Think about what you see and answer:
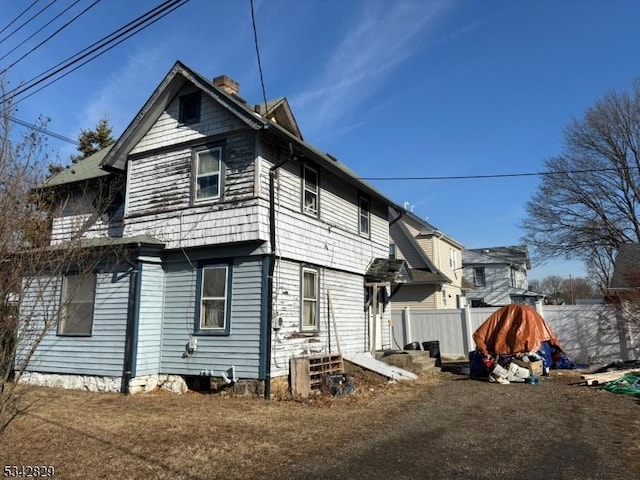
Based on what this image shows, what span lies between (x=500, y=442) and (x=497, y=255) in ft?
135

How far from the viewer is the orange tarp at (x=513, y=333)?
Answer: 14.4 metres

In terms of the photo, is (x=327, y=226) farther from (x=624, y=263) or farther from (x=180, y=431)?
(x=624, y=263)

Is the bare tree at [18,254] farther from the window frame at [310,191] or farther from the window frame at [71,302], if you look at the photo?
the window frame at [310,191]

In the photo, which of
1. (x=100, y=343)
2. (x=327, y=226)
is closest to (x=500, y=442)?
(x=327, y=226)

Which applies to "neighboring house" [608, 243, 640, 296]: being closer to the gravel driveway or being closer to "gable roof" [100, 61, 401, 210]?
the gravel driveway

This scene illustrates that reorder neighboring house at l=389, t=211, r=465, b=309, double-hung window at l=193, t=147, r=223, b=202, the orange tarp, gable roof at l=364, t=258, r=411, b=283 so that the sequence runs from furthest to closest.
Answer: neighboring house at l=389, t=211, r=465, b=309
gable roof at l=364, t=258, r=411, b=283
the orange tarp
double-hung window at l=193, t=147, r=223, b=202

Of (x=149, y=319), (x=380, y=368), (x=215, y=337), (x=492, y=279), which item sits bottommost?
(x=380, y=368)

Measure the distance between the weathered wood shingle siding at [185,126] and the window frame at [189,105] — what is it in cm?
8

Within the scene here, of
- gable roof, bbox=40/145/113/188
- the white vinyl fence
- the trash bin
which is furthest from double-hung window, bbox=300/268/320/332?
gable roof, bbox=40/145/113/188

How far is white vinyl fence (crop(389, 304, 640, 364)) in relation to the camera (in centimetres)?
1592

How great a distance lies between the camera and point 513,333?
14.5 metres

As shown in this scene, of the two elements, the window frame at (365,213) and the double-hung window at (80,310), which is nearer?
the double-hung window at (80,310)

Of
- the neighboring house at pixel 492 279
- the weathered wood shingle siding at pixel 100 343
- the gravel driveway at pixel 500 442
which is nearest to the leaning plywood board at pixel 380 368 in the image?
the gravel driveway at pixel 500 442

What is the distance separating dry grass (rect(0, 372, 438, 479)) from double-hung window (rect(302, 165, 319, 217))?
502cm
